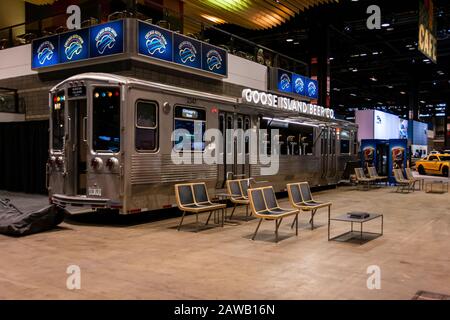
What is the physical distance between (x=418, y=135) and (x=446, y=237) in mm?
33754

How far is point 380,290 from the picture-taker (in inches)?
198

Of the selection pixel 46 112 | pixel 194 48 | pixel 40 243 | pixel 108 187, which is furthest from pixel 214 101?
pixel 46 112

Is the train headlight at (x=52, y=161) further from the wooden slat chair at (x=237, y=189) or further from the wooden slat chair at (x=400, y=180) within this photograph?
the wooden slat chair at (x=400, y=180)

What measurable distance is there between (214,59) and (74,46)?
4267mm

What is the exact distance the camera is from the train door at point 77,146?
31.2 ft

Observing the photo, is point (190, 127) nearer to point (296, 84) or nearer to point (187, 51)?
point (187, 51)

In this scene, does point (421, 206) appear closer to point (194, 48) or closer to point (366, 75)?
point (194, 48)

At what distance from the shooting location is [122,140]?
8.79m

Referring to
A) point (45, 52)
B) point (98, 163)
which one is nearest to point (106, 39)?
point (45, 52)

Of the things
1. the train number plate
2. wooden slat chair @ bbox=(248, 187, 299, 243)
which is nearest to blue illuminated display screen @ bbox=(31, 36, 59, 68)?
the train number plate

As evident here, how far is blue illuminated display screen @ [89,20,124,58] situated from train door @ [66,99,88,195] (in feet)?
7.06

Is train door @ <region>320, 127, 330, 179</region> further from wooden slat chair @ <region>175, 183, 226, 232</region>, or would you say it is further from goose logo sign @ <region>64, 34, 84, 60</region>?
goose logo sign @ <region>64, 34, 84, 60</region>

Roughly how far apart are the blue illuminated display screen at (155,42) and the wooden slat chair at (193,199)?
395 cm

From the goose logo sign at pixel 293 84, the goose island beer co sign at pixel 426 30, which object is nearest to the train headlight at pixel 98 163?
the goose island beer co sign at pixel 426 30
